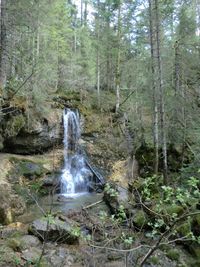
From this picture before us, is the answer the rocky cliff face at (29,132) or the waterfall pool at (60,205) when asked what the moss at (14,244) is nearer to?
the waterfall pool at (60,205)

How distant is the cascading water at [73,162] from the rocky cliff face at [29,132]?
59cm

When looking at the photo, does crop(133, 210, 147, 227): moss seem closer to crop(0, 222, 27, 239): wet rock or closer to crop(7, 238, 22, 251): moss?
crop(0, 222, 27, 239): wet rock

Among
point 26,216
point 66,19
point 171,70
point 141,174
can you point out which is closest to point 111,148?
point 141,174

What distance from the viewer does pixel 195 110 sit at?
45.7 feet

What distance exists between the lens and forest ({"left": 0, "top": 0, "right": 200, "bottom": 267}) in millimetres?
8016

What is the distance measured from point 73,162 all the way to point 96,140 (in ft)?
8.61

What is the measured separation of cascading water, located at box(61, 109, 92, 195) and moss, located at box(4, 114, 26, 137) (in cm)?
287

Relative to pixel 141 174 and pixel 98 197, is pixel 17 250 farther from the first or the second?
pixel 141 174

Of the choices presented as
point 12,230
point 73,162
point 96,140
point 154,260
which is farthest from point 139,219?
point 96,140

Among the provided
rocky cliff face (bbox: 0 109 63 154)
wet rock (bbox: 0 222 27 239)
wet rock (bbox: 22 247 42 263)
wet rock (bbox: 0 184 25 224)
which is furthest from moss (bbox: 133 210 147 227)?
rocky cliff face (bbox: 0 109 63 154)

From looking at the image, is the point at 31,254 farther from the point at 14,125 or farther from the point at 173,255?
the point at 14,125

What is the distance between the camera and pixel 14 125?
14.3m

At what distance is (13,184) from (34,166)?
1.82 metres

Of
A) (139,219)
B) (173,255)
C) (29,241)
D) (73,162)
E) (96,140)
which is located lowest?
(173,255)
